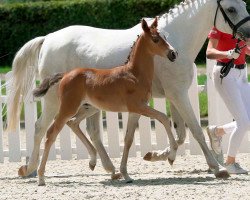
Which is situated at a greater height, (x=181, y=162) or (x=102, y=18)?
(x=102, y=18)

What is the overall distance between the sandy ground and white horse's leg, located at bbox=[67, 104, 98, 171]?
0.20m

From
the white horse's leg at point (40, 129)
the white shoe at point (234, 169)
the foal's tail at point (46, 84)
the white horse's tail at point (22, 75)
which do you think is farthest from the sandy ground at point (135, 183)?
the foal's tail at point (46, 84)

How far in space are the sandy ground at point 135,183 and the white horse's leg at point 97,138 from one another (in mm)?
151

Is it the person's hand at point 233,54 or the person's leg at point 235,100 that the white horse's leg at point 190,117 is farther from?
the person's hand at point 233,54

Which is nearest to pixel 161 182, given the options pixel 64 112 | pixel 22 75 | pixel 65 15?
pixel 64 112

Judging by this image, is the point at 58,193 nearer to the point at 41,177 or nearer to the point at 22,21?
the point at 41,177

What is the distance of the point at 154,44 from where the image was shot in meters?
8.07

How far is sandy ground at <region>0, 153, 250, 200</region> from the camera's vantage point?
24.3 feet

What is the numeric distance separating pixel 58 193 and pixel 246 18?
2.49 meters

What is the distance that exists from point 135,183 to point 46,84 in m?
1.29

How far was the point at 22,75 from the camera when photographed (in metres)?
9.71

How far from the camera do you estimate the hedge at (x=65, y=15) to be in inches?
980

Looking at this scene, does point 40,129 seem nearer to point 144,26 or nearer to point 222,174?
point 144,26

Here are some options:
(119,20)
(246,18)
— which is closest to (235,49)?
(246,18)
